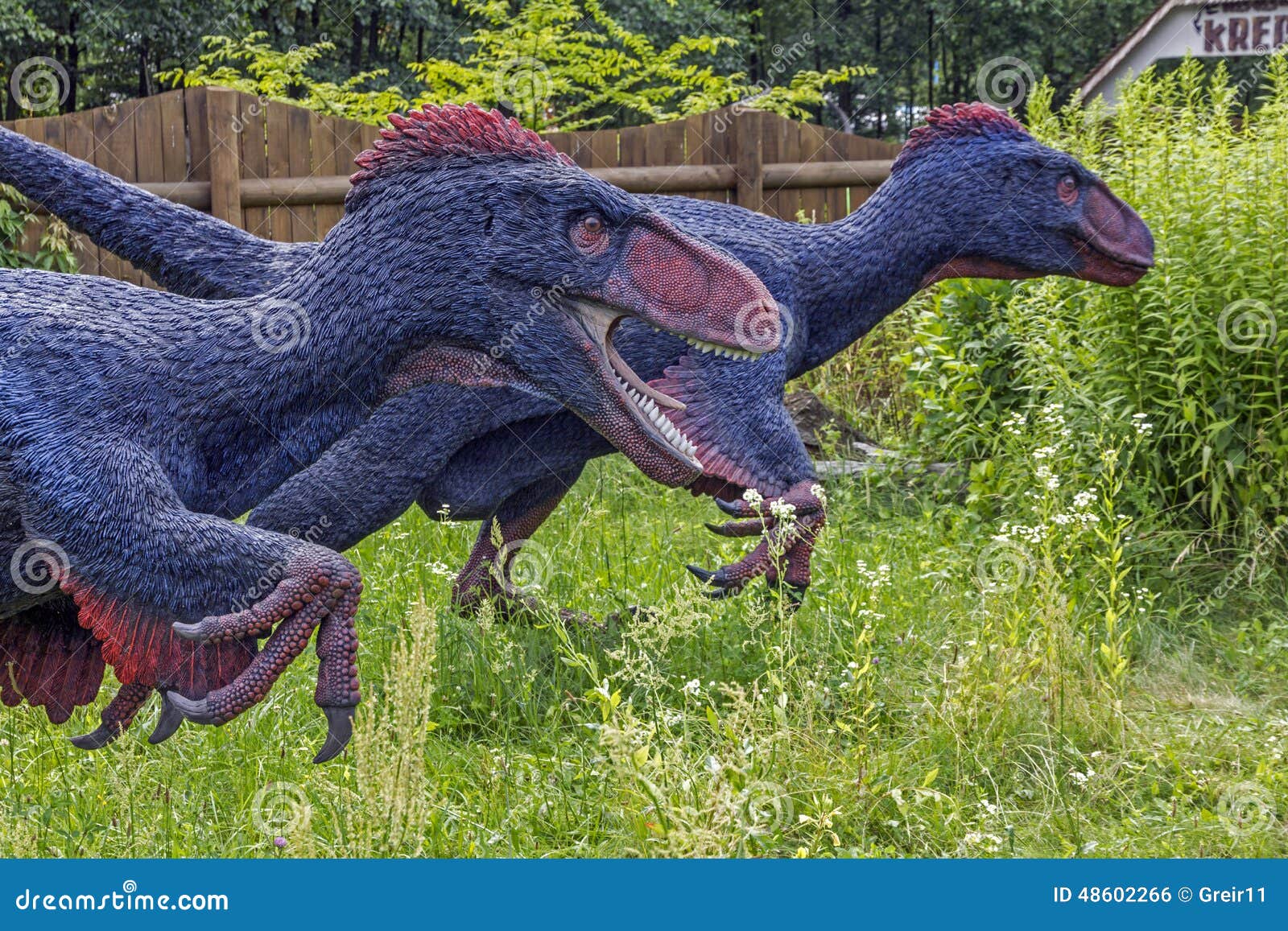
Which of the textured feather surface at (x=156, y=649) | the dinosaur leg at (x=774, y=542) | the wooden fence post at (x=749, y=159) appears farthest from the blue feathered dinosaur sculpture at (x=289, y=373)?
the wooden fence post at (x=749, y=159)

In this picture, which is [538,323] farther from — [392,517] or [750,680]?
[750,680]

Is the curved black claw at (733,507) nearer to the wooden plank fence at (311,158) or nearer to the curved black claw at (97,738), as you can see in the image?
the curved black claw at (97,738)

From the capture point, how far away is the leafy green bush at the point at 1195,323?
202 inches

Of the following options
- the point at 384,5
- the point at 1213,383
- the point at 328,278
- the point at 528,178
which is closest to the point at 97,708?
the point at 328,278

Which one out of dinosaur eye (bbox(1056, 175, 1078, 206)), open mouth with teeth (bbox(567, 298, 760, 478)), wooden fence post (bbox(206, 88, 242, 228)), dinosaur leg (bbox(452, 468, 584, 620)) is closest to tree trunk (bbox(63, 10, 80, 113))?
wooden fence post (bbox(206, 88, 242, 228))

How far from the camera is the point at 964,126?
12.2 ft

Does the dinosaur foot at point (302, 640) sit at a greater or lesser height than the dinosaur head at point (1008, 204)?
lesser

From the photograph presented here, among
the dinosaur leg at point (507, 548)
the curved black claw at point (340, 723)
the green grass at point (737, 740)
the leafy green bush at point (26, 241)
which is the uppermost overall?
the leafy green bush at point (26, 241)

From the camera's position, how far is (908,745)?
3.64 metres

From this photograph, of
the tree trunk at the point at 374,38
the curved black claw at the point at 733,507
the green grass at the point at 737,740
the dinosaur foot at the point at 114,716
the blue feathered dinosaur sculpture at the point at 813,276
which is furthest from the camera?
Result: the tree trunk at the point at 374,38

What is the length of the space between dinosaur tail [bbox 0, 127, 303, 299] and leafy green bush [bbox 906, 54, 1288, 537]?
Answer: 3324 millimetres

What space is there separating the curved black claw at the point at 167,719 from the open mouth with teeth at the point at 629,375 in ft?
2.85

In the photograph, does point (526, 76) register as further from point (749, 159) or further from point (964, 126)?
point (964, 126)

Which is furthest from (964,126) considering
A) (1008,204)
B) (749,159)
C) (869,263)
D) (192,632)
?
(749,159)
